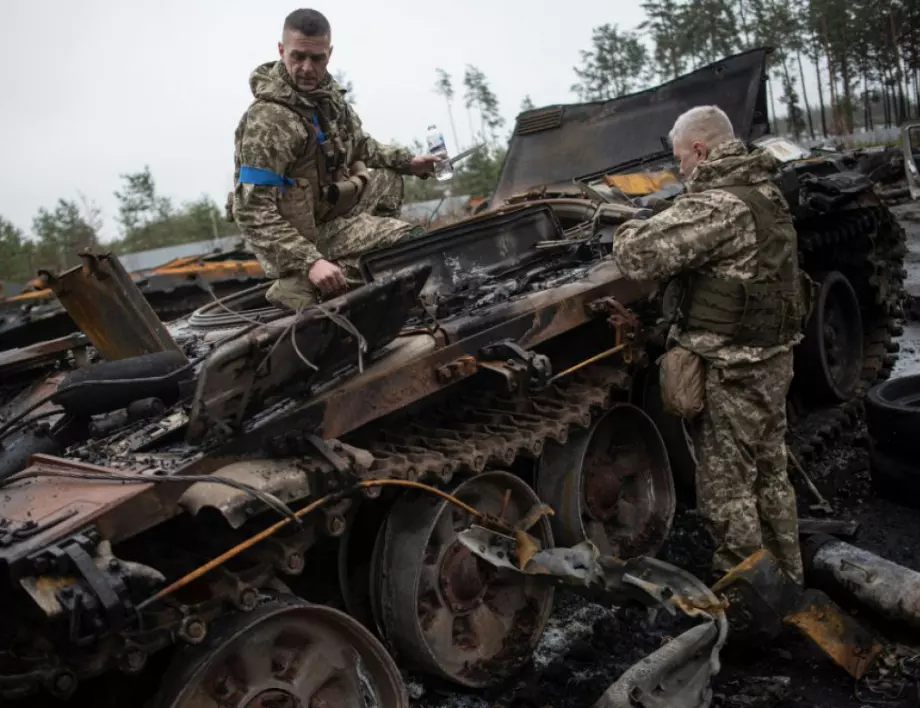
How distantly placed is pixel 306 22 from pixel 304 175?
28.4 inches

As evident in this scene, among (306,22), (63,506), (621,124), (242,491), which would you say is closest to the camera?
(63,506)

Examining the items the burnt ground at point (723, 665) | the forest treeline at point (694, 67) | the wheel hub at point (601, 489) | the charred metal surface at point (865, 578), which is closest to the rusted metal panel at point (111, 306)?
the burnt ground at point (723, 665)

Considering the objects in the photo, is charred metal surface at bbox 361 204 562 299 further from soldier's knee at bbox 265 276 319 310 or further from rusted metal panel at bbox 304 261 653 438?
rusted metal panel at bbox 304 261 653 438

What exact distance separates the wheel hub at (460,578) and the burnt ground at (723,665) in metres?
0.40

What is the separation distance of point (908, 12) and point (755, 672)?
95.2 feet

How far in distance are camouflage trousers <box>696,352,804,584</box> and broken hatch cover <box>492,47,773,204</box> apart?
4.19 metres

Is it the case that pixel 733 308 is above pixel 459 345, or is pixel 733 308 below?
below

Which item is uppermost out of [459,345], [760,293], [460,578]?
[459,345]

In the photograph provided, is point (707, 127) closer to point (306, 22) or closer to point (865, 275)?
point (306, 22)

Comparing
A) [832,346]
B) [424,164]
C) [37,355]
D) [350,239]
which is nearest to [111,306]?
[37,355]

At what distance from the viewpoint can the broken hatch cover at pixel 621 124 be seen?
8.40 m

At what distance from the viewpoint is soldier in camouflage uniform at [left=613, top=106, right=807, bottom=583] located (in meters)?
4.19

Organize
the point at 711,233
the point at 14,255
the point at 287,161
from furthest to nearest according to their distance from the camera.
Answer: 1. the point at 14,255
2. the point at 287,161
3. the point at 711,233

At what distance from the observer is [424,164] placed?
17.1 feet
